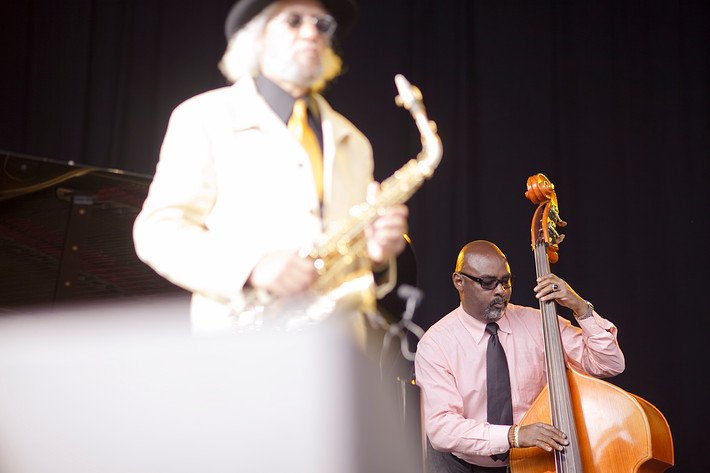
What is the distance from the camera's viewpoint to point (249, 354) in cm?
107

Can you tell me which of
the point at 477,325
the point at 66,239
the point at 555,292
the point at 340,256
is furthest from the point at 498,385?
the point at 66,239

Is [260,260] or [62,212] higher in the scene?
[62,212]

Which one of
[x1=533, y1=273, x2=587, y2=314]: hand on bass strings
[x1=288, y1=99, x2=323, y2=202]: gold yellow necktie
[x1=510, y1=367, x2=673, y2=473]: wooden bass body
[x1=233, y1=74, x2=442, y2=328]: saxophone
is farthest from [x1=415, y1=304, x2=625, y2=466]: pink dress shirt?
[x1=288, y1=99, x2=323, y2=202]: gold yellow necktie

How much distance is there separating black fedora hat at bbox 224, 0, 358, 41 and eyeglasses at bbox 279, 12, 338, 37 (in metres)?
0.02

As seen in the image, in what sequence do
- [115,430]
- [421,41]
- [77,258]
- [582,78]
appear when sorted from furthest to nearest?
[582,78] < [421,41] < [77,258] < [115,430]

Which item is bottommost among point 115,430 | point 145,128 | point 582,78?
point 115,430

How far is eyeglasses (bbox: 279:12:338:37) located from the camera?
105cm

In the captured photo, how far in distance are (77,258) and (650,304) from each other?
8.46 ft

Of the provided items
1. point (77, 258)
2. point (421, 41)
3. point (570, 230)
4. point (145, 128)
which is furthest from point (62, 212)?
point (570, 230)

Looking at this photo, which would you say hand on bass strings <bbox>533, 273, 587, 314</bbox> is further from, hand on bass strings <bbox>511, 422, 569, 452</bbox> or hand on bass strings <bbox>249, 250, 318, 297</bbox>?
hand on bass strings <bbox>249, 250, 318, 297</bbox>

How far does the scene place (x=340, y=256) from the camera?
3.33ft

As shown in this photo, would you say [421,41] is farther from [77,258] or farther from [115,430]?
[115,430]

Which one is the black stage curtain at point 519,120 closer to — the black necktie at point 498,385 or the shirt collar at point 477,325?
the shirt collar at point 477,325

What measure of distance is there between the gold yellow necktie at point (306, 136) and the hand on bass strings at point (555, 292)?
3.44 feet
